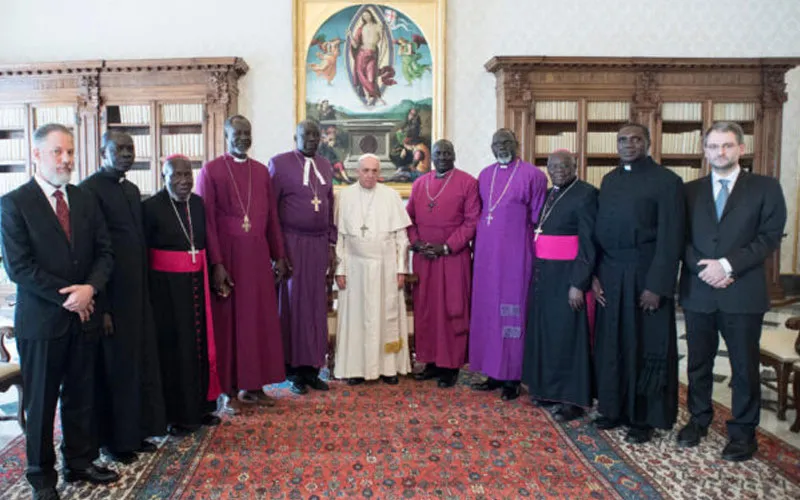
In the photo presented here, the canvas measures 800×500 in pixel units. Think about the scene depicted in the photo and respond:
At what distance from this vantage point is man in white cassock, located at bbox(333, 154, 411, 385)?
14.4 feet

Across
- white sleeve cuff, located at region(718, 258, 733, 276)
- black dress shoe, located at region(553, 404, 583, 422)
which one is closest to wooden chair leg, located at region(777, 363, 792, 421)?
white sleeve cuff, located at region(718, 258, 733, 276)

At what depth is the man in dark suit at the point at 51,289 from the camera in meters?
2.51

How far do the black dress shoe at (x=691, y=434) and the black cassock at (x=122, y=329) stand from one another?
3047mm

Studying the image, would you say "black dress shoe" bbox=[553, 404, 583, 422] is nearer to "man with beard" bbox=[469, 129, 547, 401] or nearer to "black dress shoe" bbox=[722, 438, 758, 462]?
"man with beard" bbox=[469, 129, 547, 401]

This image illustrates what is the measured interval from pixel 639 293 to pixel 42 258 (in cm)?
313

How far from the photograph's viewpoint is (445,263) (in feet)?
14.4

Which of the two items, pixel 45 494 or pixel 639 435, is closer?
pixel 45 494

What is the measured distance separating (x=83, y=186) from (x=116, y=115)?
5.21 m

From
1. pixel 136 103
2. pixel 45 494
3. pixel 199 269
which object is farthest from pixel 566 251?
pixel 136 103

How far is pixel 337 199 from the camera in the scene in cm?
451

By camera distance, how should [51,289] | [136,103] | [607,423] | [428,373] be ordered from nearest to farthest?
[51,289] → [607,423] → [428,373] → [136,103]

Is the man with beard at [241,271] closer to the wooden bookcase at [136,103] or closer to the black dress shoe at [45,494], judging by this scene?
the black dress shoe at [45,494]

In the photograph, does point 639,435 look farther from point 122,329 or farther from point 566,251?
point 122,329

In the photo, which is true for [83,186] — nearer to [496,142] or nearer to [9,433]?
[9,433]
